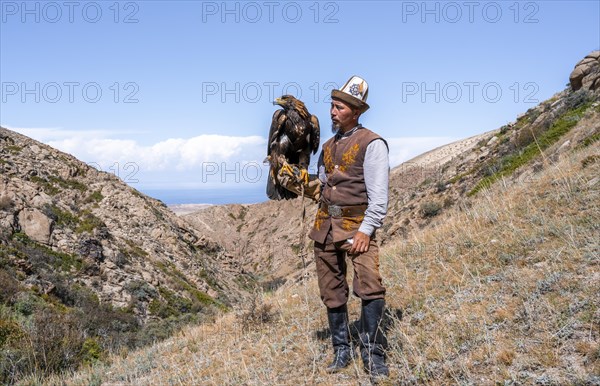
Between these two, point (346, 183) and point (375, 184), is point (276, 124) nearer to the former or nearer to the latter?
point (346, 183)

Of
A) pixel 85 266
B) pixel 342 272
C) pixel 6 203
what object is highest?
pixel 6 203

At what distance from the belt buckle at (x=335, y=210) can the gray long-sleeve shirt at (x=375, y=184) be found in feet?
0.82

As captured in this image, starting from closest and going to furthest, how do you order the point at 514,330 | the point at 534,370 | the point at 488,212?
the point at 534,370 → the point at 514,330 → the point at 488,212

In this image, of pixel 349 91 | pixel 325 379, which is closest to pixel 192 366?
pixel 325 379

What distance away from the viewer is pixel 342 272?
13.6 ft

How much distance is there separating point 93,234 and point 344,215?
20251 millimetres

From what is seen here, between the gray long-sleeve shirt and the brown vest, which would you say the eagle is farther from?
the gray long-sleeve shirt

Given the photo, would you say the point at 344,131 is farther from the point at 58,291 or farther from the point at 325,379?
the point at 58,291

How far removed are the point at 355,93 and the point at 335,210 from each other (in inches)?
38.4

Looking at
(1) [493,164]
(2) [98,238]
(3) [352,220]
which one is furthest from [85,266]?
(3) [352,220]

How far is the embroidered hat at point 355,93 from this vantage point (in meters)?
3.88

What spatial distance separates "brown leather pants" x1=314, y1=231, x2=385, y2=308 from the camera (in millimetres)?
3754

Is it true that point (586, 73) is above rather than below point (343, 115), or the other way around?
above

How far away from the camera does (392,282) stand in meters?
6.10
